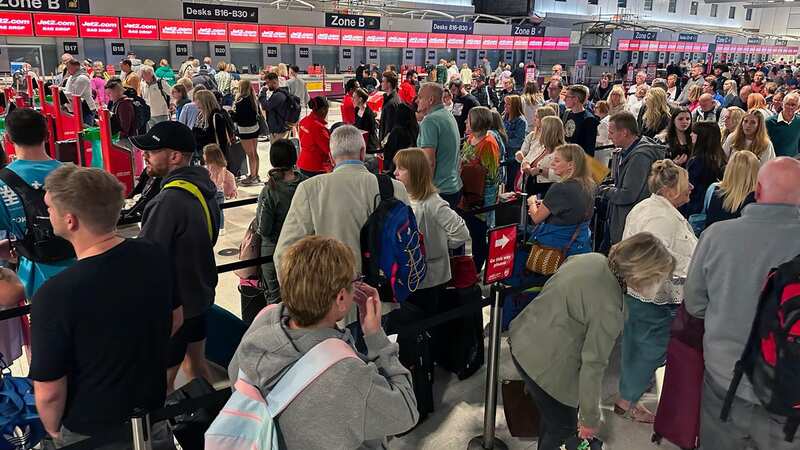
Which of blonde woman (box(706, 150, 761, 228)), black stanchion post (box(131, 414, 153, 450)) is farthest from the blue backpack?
blonde woman (box(706, 150, 761, 228))

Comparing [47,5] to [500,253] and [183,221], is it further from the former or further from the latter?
[500,253]

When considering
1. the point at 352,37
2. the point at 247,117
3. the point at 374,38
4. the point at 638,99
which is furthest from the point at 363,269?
the point at 374,38

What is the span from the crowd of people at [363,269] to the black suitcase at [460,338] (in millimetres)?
134

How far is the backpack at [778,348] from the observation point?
81.0 inches

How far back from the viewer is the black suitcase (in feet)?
12.1

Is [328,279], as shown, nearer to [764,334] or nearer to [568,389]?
[568,389]

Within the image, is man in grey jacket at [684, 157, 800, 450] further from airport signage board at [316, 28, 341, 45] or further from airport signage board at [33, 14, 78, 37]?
airport signage board at [316, 28, 341, 45]

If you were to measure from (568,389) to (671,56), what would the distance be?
41293 millimetres

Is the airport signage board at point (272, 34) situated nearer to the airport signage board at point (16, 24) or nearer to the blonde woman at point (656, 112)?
the airport signage board at point (16, 24)

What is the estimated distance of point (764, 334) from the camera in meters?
2.16

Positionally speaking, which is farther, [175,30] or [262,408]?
[175,30]

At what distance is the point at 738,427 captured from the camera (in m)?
2.36

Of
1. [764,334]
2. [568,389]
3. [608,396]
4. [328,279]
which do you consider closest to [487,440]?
[568,389]

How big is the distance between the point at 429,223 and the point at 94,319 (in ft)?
6.33
